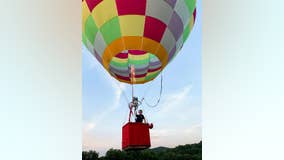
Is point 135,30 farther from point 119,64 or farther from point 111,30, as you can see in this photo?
point 119,64

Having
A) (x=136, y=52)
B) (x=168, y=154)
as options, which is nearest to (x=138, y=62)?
(x=136, y=52)

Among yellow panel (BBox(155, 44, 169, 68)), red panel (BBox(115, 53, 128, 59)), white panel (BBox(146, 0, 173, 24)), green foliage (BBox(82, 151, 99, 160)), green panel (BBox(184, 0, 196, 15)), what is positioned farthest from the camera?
green foliage (BBox(82, 151, 99, 160))

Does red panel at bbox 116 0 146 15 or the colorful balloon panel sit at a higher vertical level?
red panel at bbox 116 0 146 15

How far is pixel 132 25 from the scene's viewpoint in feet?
14.9

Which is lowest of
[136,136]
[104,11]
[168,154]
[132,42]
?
[168,154]

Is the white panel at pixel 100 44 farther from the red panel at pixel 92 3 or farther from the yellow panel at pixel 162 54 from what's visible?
the yellow panel at pixel 162 54

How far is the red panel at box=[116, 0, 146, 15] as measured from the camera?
4.38 metres

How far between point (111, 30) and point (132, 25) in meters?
0.27

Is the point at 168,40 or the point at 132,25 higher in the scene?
the point at 132,25

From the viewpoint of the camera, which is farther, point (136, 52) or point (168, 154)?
point (168, 154)

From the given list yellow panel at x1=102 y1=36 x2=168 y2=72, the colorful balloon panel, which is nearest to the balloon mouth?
the colorful balloon panel

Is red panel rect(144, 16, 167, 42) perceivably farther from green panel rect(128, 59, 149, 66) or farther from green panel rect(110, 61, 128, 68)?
green panel rect(110, 61, 128, 68)
